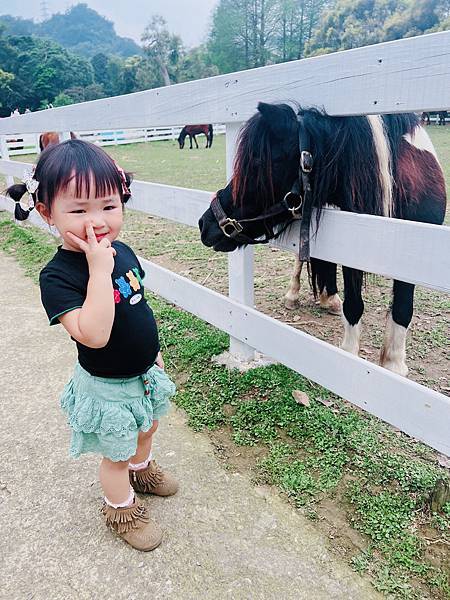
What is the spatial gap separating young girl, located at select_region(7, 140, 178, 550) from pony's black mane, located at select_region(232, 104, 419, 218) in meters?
0.46

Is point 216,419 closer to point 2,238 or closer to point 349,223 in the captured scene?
point 349,223

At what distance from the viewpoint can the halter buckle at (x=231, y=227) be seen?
1814mm

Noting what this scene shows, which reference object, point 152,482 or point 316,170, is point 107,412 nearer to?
point 152,482

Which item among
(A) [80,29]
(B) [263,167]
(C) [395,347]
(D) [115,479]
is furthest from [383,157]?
(A) [80,29]

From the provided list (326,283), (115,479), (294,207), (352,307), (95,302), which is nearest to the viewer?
(95,302)

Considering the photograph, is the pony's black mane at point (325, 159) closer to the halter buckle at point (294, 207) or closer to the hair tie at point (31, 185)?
the halter buckle at point (294, 207)

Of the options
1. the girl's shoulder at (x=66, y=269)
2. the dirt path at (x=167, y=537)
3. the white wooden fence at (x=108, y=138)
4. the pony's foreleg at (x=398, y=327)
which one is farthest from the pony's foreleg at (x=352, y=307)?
the white wooden fence at (x=108, y=138)

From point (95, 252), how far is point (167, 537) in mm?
953

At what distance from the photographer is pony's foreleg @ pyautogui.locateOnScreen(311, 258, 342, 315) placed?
256 cm

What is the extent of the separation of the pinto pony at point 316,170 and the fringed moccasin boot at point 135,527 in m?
1.03

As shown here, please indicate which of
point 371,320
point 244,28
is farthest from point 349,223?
point 244,28

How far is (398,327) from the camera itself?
2334 millimetres

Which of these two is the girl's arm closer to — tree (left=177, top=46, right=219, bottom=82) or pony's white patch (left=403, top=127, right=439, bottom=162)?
pony's white patch (left=403, top=127, right=439, bottom=162)

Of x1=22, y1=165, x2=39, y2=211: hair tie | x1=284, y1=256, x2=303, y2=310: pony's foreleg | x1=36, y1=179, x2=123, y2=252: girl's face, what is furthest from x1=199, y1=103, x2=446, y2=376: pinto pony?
x1=284, y1=256, x2=303, y2=310: pony's foreleg
